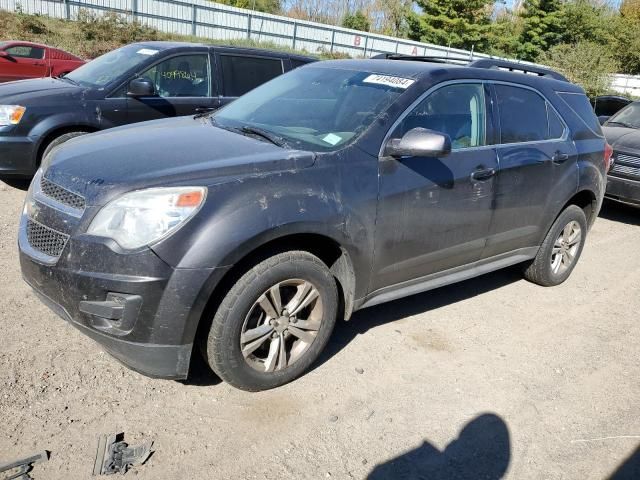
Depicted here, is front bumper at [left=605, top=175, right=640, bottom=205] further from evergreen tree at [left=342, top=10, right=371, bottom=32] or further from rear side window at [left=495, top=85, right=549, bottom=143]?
evergreen tree at [left=342, top=10, right=371, bottom=32]

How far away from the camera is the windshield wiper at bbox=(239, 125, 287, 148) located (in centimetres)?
329

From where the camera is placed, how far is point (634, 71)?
46219 mm

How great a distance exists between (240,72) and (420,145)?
4415 mm

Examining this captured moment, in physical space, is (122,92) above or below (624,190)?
above

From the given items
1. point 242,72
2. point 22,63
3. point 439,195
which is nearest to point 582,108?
point 439,195

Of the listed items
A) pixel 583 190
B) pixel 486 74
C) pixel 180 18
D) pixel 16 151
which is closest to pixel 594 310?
pixel 583 190

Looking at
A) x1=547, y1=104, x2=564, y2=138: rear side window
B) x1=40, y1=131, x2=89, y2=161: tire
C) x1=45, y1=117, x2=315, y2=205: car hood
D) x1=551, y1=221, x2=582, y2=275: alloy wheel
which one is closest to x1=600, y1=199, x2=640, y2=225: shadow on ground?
x1=551, y1=221, x2=582, y2=275: alloy wheel

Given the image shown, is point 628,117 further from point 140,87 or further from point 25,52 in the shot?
point 25,52

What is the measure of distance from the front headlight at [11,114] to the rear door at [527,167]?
466 centimetres

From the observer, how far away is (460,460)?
2.80 m

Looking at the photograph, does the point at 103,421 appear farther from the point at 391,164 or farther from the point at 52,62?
the point at 52,62

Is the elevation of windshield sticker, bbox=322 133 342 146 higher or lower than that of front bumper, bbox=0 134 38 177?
higher

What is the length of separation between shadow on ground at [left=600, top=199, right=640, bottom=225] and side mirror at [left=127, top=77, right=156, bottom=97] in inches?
253

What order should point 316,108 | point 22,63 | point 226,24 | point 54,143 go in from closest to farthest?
point 316,108, point 54,143, point 22,63, point 226,24
